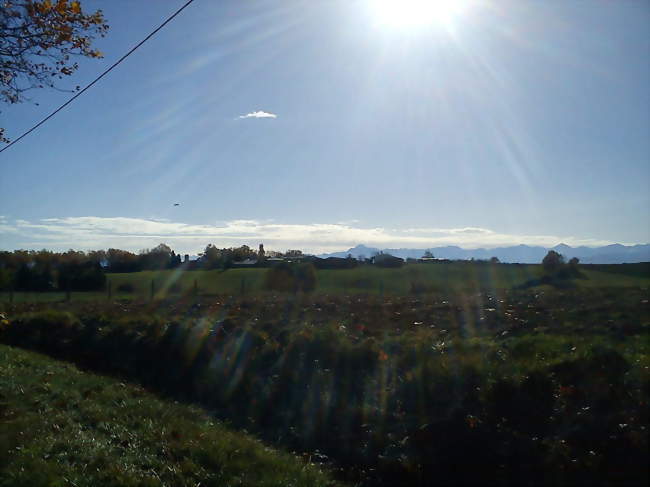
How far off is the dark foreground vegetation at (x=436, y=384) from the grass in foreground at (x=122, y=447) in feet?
2.73

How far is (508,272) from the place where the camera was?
97.8ft

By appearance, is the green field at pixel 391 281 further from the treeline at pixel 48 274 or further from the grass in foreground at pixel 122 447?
Answer: the grass in foreground at pixel 122 447

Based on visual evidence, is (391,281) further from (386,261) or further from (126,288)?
(126,288)

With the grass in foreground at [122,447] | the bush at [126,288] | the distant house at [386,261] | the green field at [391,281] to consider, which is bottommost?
the grass in foreground at [122,447]

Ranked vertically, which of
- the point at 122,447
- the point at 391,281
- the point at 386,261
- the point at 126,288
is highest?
the point at 386,261

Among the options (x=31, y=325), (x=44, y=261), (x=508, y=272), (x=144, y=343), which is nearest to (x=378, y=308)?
(x=144, y=343)

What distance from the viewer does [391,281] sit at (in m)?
33.1

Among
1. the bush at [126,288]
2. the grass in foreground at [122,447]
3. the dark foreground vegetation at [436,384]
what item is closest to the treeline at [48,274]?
the bush at [126,288]

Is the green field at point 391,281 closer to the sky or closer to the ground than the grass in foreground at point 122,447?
closer to the sky

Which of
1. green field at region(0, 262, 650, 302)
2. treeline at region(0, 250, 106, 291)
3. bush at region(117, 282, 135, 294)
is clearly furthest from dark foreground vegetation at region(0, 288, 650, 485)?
treeline at region(0, 250, 106, 291)

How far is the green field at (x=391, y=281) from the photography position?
70.5 ft

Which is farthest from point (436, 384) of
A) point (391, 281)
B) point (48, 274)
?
point (48, 274)

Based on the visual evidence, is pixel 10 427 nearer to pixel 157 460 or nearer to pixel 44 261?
pixel 157 460

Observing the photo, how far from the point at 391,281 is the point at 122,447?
1081 inches
